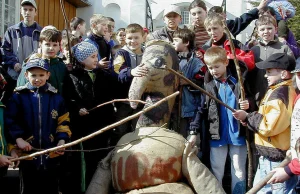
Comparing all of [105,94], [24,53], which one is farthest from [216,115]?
[24,53]

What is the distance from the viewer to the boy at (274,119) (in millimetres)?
3643

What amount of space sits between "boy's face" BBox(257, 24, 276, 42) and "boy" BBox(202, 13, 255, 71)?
0.21 meters

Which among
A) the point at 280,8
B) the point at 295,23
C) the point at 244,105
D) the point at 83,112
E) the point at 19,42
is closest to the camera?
the point at 244,105

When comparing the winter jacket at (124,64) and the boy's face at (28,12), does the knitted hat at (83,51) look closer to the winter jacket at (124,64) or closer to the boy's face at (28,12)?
the winter jacket at (124,64)

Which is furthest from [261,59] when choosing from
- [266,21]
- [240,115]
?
[240,115]

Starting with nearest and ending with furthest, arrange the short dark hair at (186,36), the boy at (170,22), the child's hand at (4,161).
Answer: the child's hand at (4,161) → the short dark hair at (186,36) → the boy at (170,22)

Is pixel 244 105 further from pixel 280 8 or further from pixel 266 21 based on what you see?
pixel 280 8

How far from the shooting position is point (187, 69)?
174 inches

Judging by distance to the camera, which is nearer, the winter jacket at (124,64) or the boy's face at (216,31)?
the winter jacket at (124,64)

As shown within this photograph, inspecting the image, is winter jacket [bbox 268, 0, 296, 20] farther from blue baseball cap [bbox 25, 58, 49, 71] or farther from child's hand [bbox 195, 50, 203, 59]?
blue baseball cap [bbox 25, 58, 49, 71]

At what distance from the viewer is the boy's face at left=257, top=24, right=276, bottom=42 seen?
4500 mm

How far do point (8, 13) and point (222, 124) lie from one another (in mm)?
8535

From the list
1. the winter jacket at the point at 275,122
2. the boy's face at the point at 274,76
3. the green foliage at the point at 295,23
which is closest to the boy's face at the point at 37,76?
the winter jacket at the point at 275,122

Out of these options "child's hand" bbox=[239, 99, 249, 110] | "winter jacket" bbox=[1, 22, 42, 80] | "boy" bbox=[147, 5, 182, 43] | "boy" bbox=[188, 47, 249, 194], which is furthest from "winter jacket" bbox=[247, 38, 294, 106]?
"winter jacket" bbox=[1, 22, 42, 80]
